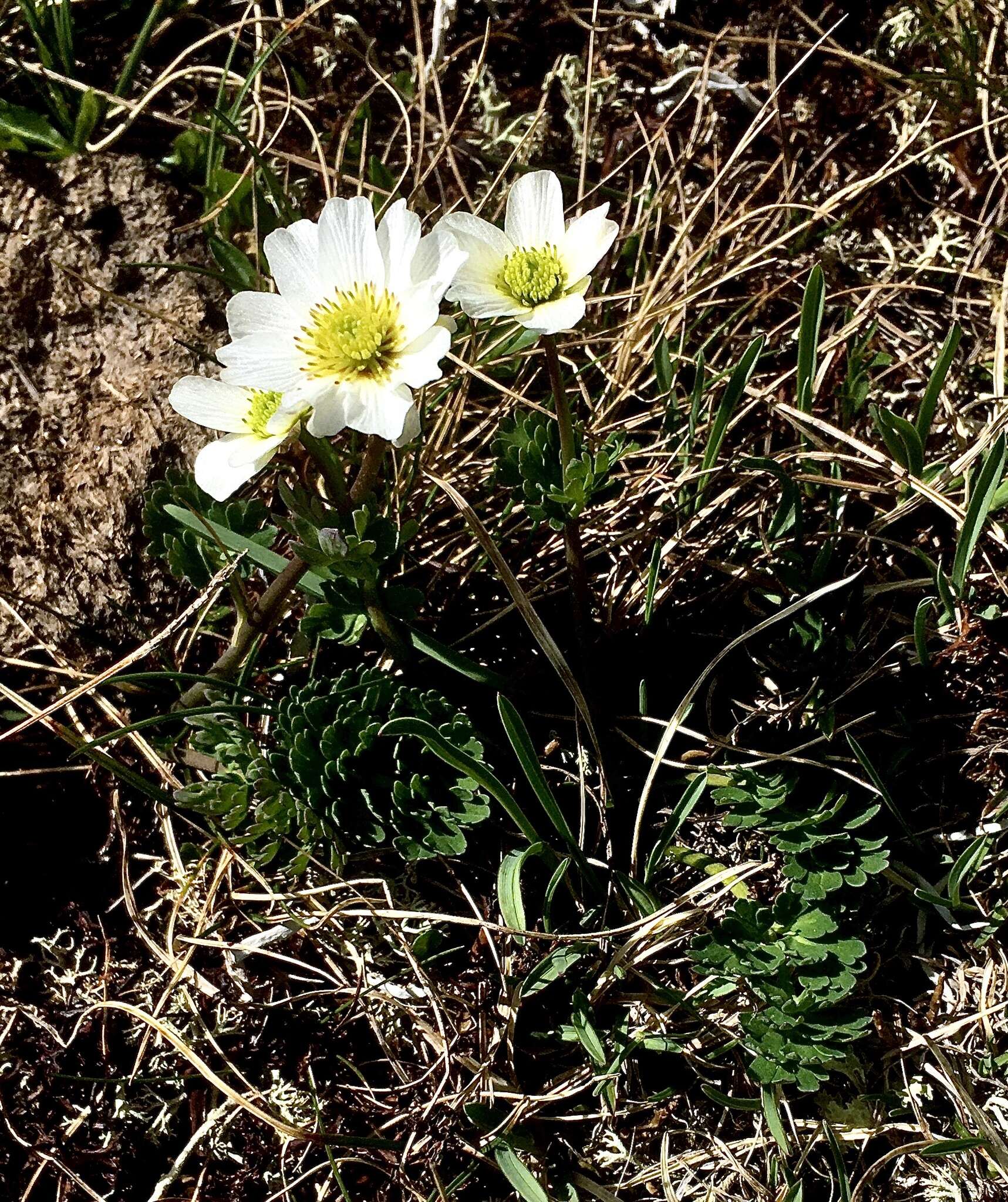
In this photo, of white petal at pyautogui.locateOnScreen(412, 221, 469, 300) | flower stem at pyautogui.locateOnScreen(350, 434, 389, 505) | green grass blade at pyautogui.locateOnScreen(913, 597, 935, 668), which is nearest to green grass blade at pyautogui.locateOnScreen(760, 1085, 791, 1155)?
green grass blade at pyautogui.locateOnScreen(913, 597, 935, 668)

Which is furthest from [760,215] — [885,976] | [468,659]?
[885,976]

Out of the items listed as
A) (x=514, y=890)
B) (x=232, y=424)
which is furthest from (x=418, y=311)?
(x=514, y=890)

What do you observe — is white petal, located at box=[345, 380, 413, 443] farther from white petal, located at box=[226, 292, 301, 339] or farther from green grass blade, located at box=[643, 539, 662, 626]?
green grass blade, located at box=[643, 539, 662, 626]

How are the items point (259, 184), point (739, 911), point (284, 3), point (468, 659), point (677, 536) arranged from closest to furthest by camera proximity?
point (739, 911) → point (468, 659) → point (677, 536) → point (259, 184) → point (284, 3)

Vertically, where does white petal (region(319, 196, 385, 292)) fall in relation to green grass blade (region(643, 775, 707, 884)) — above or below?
above

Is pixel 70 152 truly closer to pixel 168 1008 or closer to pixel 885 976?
pixel 168 1008

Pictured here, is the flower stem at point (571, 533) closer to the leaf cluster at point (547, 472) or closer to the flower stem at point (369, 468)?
the leaf cluster at point (547, 472)
